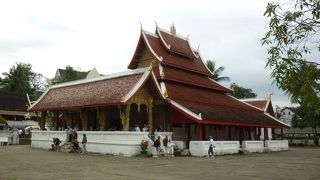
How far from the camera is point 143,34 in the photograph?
31.6m

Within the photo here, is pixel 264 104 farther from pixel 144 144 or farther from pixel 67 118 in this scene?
pixel 144 144

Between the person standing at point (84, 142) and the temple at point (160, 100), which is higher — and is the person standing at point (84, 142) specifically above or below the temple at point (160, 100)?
below

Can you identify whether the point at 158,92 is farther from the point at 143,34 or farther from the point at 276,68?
the point at 276,68

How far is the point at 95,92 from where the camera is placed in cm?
2675

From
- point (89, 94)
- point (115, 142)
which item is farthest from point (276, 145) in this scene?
point (89, 94)

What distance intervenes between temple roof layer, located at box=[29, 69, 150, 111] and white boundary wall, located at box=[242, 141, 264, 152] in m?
9.68

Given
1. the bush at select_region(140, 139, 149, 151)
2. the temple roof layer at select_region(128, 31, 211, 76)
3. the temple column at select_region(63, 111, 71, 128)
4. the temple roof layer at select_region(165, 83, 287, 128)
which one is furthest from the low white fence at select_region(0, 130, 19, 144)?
the bush at select_region(140, 139, 149, 151)

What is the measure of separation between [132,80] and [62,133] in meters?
7.51

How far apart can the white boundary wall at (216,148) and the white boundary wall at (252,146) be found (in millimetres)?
1153

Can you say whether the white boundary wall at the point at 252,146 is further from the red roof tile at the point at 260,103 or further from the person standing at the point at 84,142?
the person standing at the point at 84,142

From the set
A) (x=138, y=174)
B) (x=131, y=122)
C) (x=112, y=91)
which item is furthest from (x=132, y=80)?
(x=138, y=174)

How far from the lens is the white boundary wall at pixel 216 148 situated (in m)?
24.6

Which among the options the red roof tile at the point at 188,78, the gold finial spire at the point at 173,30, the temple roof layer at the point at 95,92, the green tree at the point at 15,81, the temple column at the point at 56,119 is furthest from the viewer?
the green tree at the point at 15,81

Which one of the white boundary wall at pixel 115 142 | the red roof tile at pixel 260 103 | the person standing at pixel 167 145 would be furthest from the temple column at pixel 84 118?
the red roof tile at pixel 260 103
